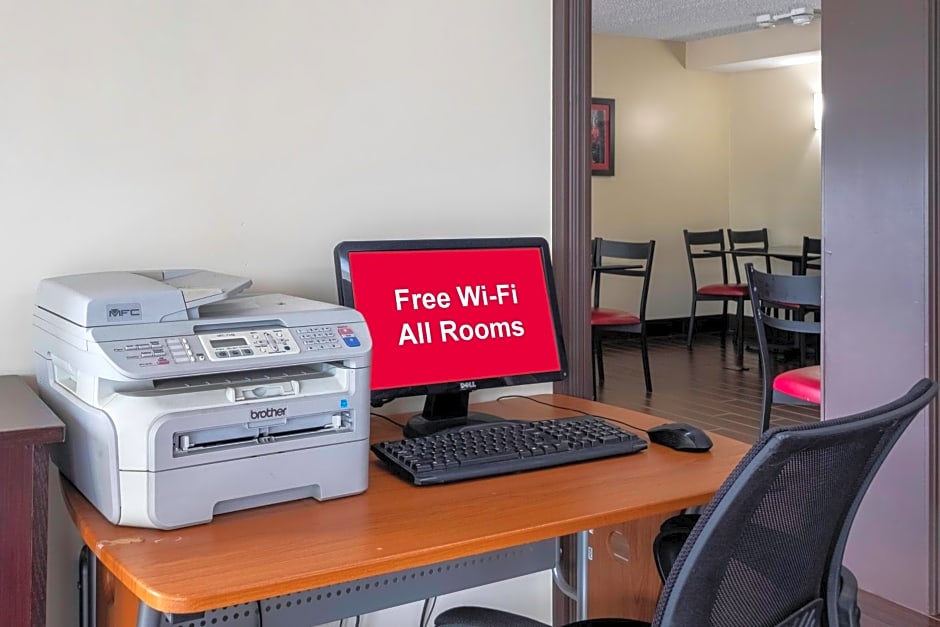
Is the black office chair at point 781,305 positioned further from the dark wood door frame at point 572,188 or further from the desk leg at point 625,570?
the desk leg at point 625,570

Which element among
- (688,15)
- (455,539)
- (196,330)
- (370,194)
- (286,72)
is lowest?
(455,539)

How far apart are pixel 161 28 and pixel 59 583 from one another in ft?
3.19

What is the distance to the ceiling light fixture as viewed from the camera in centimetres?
650

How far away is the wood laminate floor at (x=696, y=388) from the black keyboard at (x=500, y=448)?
2.94 m

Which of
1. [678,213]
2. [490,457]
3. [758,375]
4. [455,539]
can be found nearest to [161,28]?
[490,457]

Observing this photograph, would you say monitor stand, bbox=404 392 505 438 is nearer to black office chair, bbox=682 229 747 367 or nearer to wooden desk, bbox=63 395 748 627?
wooden desk, bbox=63 395 748 627

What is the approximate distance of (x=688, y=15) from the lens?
666 cm

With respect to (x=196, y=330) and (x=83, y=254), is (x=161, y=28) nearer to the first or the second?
(x=83, y=254)

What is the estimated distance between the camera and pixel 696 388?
18.6ft

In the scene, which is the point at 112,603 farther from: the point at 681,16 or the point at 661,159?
the point at 661,159

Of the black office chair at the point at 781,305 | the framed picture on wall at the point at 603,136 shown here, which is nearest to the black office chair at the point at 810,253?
the framed picture on wall at the point at 603,136

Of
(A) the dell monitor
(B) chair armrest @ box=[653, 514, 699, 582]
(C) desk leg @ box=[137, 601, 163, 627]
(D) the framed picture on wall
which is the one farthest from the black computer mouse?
(D) the framed picture on wall

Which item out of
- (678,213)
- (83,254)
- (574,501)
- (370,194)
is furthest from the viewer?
(678,213)

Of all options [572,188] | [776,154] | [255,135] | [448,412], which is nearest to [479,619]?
[448,412]
